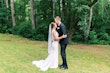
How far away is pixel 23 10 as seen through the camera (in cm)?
2667

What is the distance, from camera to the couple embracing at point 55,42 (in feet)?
29.1

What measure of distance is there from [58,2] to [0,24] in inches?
214

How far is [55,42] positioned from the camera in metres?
9.10

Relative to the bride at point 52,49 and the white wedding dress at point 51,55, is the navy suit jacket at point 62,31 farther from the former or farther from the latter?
the white wedding dress at point 51,55

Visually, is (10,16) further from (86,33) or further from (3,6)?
(86,33)

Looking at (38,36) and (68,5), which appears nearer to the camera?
(68,5)

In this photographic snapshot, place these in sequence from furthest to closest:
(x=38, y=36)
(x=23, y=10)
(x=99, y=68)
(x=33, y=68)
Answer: (x=23, y=10)
(x=38, y=36)
(x=99, y=68)
(x=33, y=68)

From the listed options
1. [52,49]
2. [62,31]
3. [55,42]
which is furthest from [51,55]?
[62,31]

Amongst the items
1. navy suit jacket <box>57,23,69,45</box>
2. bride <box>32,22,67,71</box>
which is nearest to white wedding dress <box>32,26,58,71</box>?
bride <box>32,22,67,71</box>

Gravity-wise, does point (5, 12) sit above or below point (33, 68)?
above

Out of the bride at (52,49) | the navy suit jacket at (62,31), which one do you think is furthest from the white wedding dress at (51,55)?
the navy suit jacket at (62,31)

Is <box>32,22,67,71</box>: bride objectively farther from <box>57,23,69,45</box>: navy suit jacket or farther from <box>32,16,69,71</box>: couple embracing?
<box>57,23,69,45</box>: navy suit jacket

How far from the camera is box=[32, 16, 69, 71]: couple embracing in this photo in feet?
29.1

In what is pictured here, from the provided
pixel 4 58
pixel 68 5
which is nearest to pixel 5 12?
pixel 68 5
